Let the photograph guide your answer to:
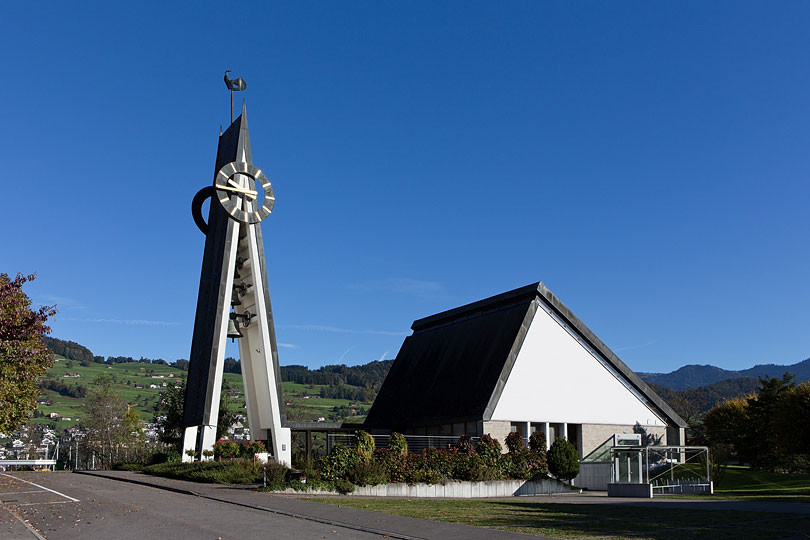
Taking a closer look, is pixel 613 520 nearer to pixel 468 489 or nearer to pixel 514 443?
pixel 468 489

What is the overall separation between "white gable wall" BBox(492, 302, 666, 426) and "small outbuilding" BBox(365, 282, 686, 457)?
5cm

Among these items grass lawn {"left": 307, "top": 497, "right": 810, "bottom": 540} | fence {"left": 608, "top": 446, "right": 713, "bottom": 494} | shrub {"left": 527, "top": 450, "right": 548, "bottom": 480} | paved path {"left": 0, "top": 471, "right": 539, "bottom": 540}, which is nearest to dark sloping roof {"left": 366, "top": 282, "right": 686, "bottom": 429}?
shrub {"left": 527, "top": 450, "right": 548, "bottom": 480}

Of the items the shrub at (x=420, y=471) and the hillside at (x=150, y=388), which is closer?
the shrub at (x=420, y=471)

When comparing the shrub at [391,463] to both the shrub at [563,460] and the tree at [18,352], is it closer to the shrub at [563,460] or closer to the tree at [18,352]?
the shrub at [563,460]

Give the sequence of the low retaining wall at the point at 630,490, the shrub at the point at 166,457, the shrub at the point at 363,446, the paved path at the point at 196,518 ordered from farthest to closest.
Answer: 1. the shrub at the point at 166,457
2. the low retaining wall at the point at 630,490
3. the shrub at the point at 363,446
4. the paved path at the point at 196,518

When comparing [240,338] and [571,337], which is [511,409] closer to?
[571,337]

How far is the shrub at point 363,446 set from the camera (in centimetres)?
2695

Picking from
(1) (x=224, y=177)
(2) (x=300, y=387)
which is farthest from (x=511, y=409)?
(2) (x=300, y=387)

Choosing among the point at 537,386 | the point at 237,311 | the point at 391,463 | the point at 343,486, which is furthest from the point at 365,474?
the point at 237,311

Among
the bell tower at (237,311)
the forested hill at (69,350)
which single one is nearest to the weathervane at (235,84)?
the bell tower at (237,311)

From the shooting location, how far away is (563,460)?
3186 cm

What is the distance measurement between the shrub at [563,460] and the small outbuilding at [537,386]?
8.99 feet

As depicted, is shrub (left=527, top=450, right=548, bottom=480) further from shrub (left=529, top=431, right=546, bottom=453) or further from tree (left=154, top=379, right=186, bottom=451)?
tree (left=154, top=379, right=186, bottom=451)

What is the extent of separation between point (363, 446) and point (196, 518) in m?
11.5
